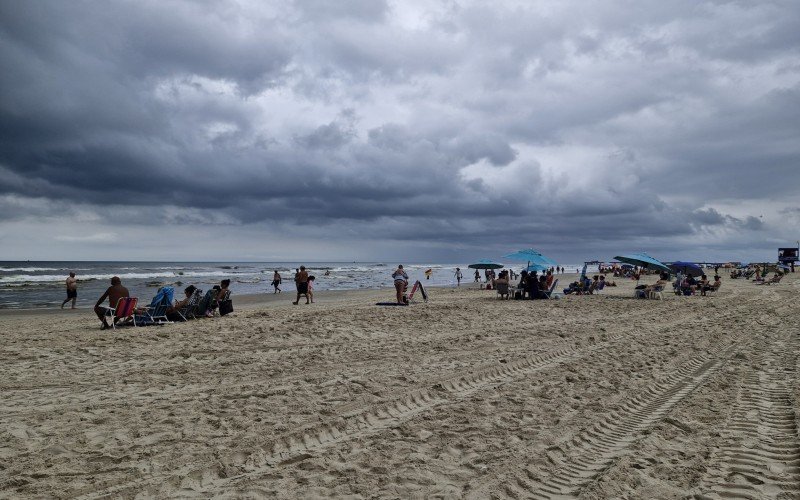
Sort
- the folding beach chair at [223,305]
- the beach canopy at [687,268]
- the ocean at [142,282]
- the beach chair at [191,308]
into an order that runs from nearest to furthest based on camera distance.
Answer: the beach chair at [191,308] < the folding beach chair at [223,305] < the ocean at [142,282] < the beach canopy at [687,268]

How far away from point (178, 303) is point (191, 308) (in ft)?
1.14

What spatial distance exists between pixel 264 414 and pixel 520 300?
1553 centimetres

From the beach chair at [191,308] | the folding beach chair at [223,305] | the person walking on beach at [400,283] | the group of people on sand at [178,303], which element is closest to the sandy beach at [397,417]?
the group of people on sand at [178,303]

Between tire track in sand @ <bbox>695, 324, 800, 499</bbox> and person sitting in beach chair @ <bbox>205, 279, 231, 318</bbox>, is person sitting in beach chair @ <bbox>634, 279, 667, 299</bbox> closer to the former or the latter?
tire track in sand @ <bbox>695, 324, 800, 499</bbox>

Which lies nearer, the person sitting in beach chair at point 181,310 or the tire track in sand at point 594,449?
the tire track in sand at point 594,449

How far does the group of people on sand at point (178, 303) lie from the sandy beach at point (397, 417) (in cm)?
190

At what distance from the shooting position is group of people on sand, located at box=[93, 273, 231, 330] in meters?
10.9

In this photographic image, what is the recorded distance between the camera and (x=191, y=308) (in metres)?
12.2

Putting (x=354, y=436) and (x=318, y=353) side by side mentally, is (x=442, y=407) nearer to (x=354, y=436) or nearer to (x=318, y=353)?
(x=354, y=436)

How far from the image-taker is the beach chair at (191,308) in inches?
471

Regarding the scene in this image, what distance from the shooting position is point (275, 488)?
317 cm

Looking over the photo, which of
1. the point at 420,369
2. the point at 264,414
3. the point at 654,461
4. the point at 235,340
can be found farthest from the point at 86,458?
the point at 235,340

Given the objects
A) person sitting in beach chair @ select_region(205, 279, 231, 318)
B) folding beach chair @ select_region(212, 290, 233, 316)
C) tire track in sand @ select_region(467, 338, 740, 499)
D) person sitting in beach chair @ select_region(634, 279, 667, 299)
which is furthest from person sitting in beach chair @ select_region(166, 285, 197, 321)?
person sitting in beach chair @ select_region(634, 279, 667, 299)

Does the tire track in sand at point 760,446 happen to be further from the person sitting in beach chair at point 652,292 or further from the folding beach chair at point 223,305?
the person sitting in beach chair at point 652,292
